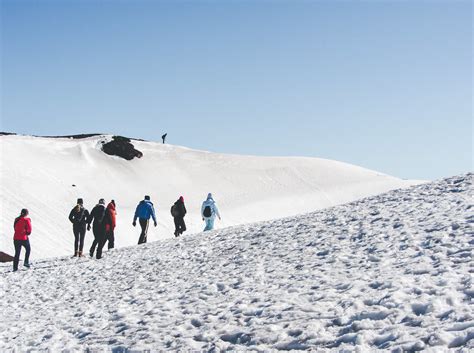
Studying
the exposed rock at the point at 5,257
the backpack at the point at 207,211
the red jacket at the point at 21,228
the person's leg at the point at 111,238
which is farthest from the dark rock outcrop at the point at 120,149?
the red jacket at the point at 21,228

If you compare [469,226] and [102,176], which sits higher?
[102,176]

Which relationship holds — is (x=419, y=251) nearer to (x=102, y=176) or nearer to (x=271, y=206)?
(x=271, y=206)

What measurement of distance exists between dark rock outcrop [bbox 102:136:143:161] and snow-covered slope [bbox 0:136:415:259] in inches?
34.2

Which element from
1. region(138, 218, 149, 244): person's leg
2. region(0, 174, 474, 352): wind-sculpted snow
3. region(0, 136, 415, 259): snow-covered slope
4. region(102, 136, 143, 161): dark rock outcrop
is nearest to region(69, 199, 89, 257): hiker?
region(138, 218, 149, 244): person's leg

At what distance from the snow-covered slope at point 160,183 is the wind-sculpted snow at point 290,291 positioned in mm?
20400

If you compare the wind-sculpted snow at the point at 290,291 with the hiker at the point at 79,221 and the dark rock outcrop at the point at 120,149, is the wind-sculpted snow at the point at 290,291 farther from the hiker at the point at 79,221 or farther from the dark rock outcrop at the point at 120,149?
the dark rock outcrop at the point at 120,149

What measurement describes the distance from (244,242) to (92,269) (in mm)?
4882

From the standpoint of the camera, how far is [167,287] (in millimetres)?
11820

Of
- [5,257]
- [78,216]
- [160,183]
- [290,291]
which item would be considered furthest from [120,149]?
[290,291]

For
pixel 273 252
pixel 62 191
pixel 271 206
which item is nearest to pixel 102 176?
pixel 62 191

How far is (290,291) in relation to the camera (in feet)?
30.7

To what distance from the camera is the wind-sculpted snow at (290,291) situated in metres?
7.09

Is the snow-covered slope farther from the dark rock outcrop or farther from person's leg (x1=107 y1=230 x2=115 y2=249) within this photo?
person's leg (x1=107 y1=230 x2=115 y2=249)

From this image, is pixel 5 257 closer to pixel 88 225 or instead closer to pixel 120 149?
pixel 88 225
